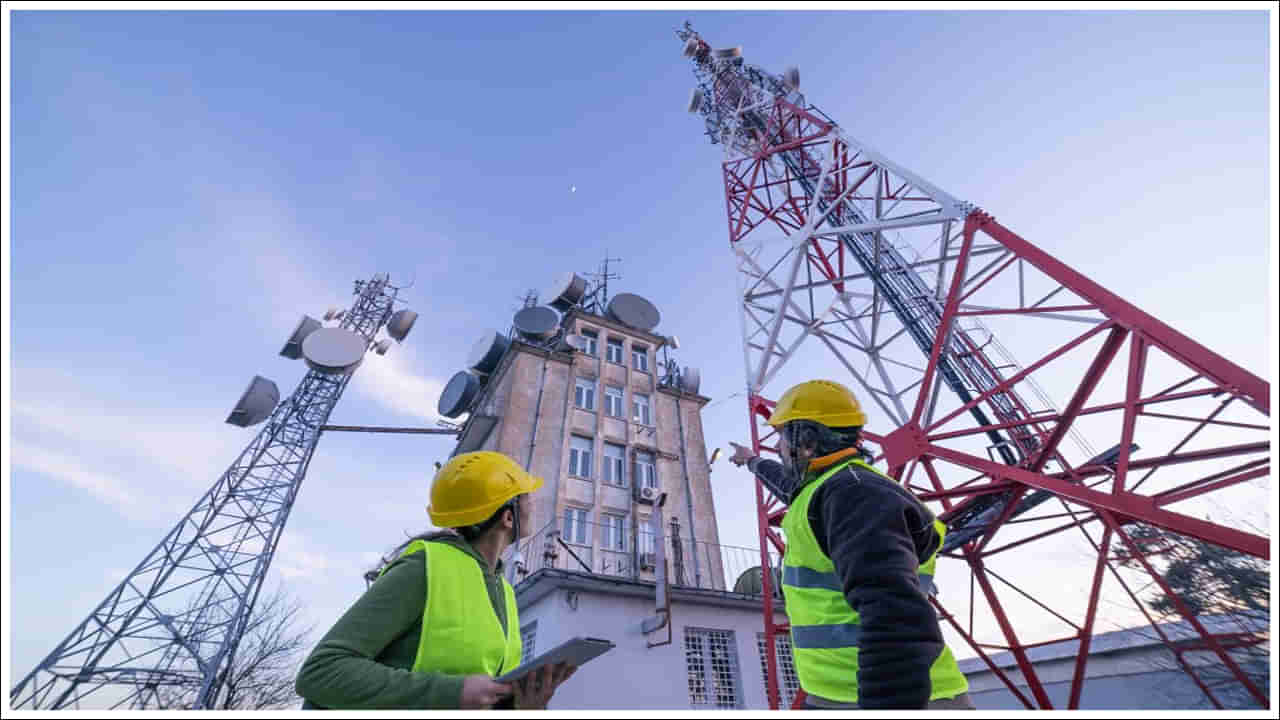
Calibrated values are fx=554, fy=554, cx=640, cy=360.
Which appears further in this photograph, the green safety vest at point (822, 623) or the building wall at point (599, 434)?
the building wall at point (599, 434)

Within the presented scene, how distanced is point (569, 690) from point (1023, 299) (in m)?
9.55

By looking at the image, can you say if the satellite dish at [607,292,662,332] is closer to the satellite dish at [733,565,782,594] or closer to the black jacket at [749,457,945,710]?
the satellite dish at [733,565,782,594]

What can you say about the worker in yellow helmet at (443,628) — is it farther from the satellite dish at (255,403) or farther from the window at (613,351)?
the satellite dish at (255,403)

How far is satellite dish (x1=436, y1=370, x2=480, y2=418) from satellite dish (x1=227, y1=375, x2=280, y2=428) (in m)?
6.51

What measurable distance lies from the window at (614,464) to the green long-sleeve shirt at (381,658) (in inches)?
637

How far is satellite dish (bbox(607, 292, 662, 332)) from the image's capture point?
22.9 m

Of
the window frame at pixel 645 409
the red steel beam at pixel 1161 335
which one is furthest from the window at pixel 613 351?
the red steel beam at pixel 1161 335

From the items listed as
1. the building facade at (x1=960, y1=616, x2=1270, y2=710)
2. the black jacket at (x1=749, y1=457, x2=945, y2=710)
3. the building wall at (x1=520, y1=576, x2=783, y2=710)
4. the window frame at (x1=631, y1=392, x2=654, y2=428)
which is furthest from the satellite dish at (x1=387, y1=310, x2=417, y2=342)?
the black jacket at (x1=749, y1=457, x2=945, y2=710)

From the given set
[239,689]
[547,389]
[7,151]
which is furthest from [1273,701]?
[239,689]

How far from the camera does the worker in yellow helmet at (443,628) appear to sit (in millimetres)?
1694

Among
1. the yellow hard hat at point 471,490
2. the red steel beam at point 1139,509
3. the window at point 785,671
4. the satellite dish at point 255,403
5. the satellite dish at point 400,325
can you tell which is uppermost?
the satellite dish at point 400,325

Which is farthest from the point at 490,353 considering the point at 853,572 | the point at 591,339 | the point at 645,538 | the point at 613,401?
the point at 853,572

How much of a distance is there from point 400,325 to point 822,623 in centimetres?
2711

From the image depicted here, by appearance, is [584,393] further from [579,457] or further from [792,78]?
[792,78]
